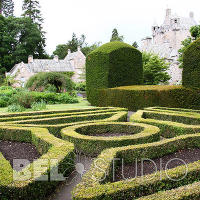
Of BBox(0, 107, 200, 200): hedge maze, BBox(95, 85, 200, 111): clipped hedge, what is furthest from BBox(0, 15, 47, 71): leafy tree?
BBox(0, 107, 200, 200): hedge maze

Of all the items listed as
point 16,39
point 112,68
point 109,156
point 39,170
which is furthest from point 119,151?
point 16,39

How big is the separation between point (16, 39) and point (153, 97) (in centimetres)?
4345

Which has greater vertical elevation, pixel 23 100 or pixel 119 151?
pixel 23 100

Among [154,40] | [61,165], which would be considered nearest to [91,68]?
[61,165]

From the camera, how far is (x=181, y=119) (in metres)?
9.34

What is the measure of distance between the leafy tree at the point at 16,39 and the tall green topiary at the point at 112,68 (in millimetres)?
33777

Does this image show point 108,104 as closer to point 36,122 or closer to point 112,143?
point 36,122

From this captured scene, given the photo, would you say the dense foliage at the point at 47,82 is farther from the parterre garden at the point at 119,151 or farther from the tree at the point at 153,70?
the parterre garden at the point at 119,151

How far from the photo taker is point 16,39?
1960 inches

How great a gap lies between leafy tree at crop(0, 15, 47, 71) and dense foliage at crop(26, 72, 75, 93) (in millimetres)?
25672

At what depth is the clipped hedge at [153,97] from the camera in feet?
40.5

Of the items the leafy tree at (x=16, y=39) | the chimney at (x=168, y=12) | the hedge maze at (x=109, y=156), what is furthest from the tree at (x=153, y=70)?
the chimney at (x=168, y=12)

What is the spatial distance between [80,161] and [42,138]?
1137mm

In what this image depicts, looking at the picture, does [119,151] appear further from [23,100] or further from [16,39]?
[16,39]
